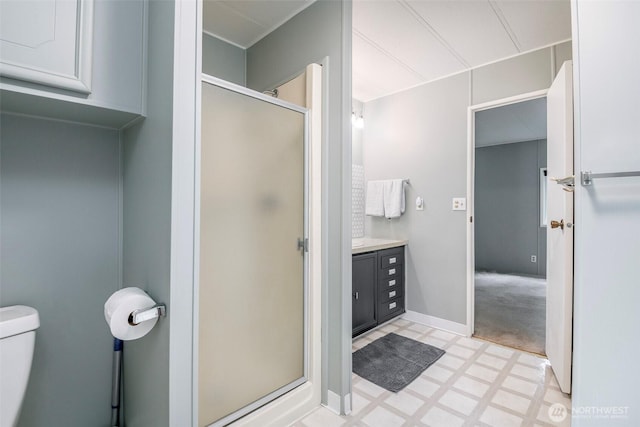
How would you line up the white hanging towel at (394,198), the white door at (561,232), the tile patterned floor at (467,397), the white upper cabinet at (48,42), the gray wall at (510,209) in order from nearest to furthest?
the white upper cabinet at (48,42), the tile patterned floor at (467,397), the white door at (561,232), the white hanging towel at (394,198), the gray wall at (510,209)

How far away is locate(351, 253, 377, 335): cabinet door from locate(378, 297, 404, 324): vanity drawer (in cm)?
10

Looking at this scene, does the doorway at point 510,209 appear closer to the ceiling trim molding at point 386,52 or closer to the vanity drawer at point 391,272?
the vanity drawer at point 391,272

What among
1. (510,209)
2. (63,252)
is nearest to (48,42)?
(63,252)

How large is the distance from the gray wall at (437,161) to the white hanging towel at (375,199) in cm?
15

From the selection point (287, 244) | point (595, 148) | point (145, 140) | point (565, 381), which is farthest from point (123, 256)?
point (565, 381)

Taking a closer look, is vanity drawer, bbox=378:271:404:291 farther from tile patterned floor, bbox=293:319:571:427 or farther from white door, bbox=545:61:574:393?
white door, bbox=545:61:574:393

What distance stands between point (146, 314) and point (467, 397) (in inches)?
73.8

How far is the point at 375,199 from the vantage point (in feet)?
10.7

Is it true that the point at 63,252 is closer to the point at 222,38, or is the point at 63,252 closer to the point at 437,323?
the point at 222,38

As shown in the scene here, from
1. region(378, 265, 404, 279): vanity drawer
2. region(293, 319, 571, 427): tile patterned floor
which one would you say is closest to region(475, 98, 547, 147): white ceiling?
region(378, 265, 404, 279): vanity drawer

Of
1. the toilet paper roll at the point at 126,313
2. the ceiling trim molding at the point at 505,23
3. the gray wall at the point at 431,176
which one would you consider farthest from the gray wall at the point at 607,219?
the gray wall at the point at 431,176

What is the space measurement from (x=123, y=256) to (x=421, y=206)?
2.57 m

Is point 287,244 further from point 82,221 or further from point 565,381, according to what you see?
point 565,381

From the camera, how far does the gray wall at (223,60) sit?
85.8 inches
